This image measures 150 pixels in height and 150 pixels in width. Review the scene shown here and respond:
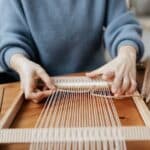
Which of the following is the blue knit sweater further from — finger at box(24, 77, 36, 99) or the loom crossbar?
the loom crossbar

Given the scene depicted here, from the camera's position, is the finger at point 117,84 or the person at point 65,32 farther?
the person at point 65,32

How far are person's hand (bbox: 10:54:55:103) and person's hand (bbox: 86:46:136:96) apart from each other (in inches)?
4.7

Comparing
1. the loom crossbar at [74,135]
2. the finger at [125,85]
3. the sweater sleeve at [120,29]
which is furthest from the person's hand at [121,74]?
the loom crossbar at [74,135]

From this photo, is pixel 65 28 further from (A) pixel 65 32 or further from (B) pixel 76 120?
(B) pixel 76 120

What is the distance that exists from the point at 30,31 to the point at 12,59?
0.18 metres

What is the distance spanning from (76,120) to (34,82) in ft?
0.62

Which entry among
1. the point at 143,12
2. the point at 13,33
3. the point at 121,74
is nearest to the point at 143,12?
the point at 143,12

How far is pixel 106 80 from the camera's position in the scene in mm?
771

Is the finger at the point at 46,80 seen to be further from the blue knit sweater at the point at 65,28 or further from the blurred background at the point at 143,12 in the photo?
the blurred background at the point at 143,12

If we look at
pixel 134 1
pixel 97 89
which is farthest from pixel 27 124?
pixel 134 1

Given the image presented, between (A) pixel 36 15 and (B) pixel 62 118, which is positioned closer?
(B) pixel 62 118

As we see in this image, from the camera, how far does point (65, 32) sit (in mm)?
1016

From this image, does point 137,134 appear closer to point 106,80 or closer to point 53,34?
point 106,80

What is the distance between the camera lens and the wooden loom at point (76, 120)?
48cm
